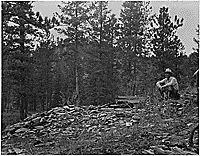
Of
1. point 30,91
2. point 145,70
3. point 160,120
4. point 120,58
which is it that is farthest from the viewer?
point 120,58

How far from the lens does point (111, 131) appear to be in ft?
17.1

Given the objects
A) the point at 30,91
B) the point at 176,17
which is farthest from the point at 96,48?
the point at 176,17

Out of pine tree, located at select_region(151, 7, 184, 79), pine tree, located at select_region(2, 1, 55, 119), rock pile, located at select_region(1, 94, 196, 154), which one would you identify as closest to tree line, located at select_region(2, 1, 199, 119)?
pine tree, located at select_region(2, 1, 55, 119)

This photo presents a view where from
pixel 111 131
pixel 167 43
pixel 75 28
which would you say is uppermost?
pixel 75 28

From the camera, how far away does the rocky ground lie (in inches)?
163

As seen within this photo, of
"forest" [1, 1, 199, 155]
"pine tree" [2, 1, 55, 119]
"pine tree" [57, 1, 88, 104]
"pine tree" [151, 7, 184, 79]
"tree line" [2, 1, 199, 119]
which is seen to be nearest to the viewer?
"pine tree" [2, 1, 55, 119]

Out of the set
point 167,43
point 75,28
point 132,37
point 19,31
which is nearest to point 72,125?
point 19,31

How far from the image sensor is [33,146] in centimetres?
464

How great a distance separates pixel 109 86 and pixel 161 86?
8.45 meters

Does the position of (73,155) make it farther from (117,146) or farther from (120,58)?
(120,58)

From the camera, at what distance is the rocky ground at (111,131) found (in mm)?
4152

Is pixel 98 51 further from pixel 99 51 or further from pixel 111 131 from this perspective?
pixel 111 131

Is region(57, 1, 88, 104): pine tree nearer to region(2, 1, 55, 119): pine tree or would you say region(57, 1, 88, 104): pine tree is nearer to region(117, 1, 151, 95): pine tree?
region(117, 1, 151, 95): pine tree

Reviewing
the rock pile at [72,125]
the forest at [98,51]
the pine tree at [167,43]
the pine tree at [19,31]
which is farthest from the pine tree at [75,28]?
the rock pile at [72,125]
